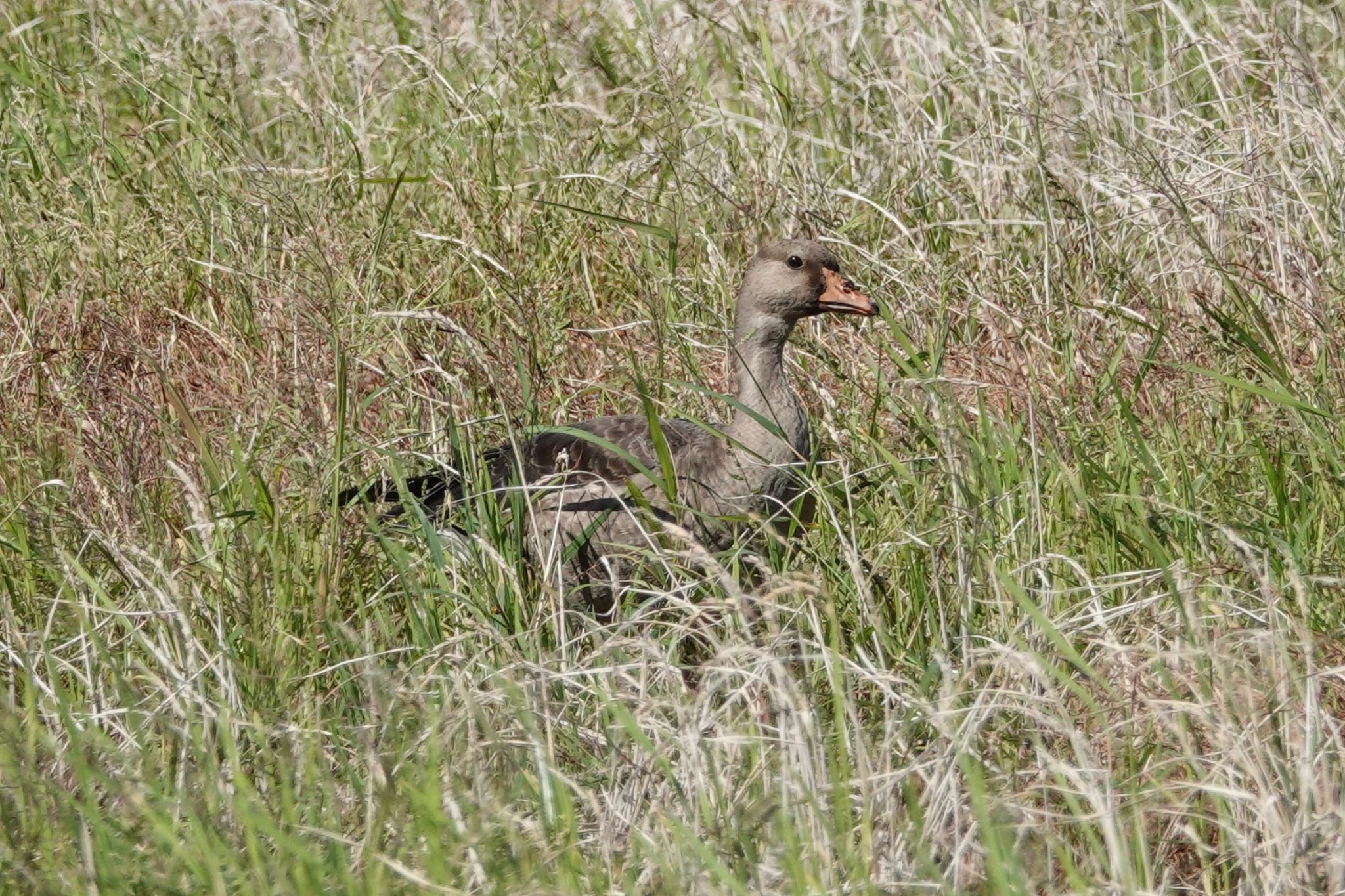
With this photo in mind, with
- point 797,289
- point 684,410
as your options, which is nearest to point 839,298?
point 797,289

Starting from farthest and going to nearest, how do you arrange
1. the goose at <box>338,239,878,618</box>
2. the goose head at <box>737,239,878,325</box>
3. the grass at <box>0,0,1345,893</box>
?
the goose head at <box>737,239,878,325</box>
the goose at <box>338,239,878,618</box>
the grass at <box>0,0,1345,893</box>

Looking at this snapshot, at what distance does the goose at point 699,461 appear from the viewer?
4.34 m

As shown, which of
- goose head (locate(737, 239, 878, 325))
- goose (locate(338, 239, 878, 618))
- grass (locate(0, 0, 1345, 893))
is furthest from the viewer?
goose head (locate(737, 239, 878, 325))

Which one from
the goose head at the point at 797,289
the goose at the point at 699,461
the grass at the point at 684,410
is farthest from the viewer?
the goose head at the point at 797,289

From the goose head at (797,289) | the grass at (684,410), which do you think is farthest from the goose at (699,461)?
Answer: the grass at (684,410)

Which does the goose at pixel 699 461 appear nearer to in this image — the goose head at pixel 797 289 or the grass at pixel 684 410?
the goose head at pixel 797 289

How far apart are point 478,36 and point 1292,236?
3.17 metres

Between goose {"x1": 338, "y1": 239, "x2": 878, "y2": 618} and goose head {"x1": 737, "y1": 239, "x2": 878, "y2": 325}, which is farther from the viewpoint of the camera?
goose head {"x1": 737, "y1": 239, "x2": 878, "y2": 325}

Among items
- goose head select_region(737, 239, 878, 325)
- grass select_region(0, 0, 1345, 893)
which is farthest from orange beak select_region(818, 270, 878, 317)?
grass select_region(0, 0, 1345, 893)

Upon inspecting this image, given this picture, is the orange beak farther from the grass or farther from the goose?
the grass

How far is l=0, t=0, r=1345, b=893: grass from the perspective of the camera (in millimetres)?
2760

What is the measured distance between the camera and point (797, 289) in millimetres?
4773

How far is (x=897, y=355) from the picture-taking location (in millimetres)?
4695

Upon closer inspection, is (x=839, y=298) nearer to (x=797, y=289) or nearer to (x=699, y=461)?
(x=797, y=289)
